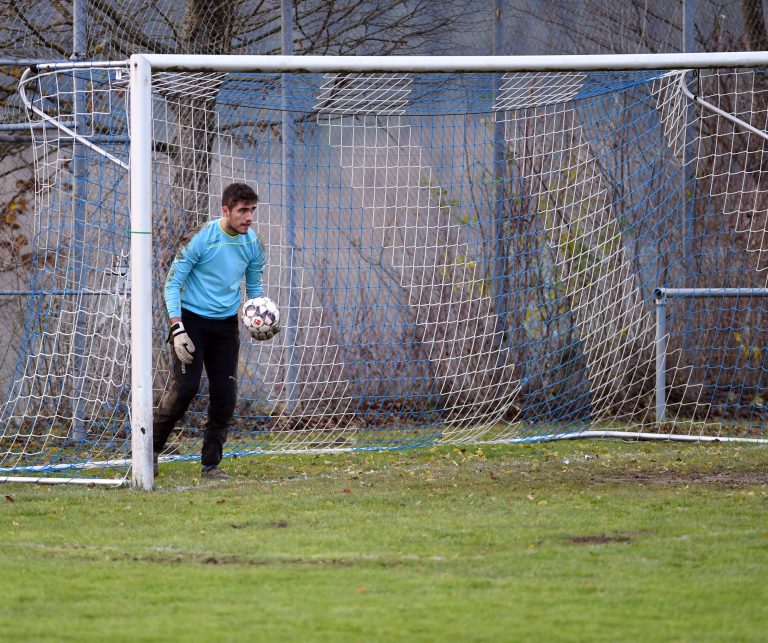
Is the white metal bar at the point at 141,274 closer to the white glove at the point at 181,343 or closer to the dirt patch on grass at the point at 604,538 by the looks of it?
the white glove at the point at 181,343

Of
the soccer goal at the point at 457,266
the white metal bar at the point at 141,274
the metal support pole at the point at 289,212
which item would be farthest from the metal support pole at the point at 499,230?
the white metal bar at the point at 141,274

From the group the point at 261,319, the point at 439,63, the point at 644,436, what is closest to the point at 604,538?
the point at 261,319

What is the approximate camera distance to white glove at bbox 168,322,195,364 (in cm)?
756

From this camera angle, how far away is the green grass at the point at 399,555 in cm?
418

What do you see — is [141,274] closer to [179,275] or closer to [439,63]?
[179,275]

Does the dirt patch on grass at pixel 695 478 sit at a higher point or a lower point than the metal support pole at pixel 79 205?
lower

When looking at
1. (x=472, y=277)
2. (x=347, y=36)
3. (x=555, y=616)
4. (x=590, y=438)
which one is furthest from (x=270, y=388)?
(x=555, y=616)

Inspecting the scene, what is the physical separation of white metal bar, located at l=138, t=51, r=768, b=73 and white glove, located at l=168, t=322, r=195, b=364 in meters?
1.58

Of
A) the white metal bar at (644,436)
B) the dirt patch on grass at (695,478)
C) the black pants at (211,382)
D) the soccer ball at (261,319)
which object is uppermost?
the soccer ball at (261,319)

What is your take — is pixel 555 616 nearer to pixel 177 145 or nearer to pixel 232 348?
pixel 232 348

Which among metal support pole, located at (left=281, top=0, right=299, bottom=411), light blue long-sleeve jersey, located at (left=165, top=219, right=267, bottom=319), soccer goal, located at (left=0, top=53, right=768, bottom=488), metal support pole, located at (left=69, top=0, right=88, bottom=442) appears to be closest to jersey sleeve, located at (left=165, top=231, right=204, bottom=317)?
A: light blue long-sleeve jersey, located at (left=165, top=219, right=267, bottom=319)

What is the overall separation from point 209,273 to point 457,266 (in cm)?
357

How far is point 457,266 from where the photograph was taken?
35.8ft

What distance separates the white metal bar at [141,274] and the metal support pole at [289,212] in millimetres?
2829
